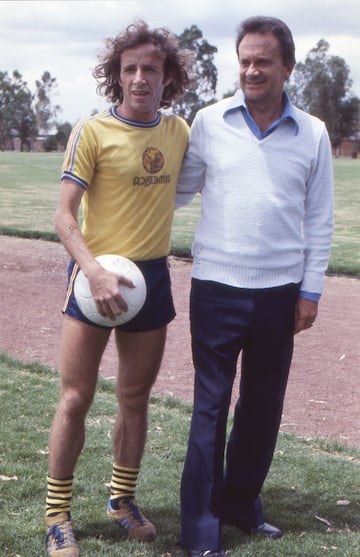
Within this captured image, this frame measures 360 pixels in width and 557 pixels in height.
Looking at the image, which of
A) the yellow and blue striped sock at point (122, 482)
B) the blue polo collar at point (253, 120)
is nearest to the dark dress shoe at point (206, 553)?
the yellow and blue striped sock at point (122, 482)

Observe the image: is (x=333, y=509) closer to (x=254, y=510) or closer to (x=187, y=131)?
(x=254, y=510)

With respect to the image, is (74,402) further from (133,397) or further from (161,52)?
(161,52)

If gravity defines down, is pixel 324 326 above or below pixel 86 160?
below

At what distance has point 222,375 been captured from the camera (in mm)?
3881

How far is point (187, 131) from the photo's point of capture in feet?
12.9

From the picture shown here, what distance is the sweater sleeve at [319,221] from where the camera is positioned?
151 inches

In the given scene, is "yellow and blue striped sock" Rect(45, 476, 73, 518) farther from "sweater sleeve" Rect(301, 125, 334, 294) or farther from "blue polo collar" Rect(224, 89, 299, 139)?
"blue polo collar" Rect(224, 89, 299, 139)

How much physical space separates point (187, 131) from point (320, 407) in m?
3.09

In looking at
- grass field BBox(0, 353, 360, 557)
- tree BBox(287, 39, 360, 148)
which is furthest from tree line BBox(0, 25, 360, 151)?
grass field BBox(0, 353, 360, 557)

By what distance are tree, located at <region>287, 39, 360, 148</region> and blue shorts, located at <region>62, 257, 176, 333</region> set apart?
9051 cm

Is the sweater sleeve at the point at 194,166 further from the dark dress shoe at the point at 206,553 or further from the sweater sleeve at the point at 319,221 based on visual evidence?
the dark dress shoe at the point at 206,553

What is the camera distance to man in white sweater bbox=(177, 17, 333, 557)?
147 inches

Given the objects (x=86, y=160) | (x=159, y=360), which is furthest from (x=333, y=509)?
(x=86, y=160)

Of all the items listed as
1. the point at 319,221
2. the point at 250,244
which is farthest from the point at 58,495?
the point at 319,221
